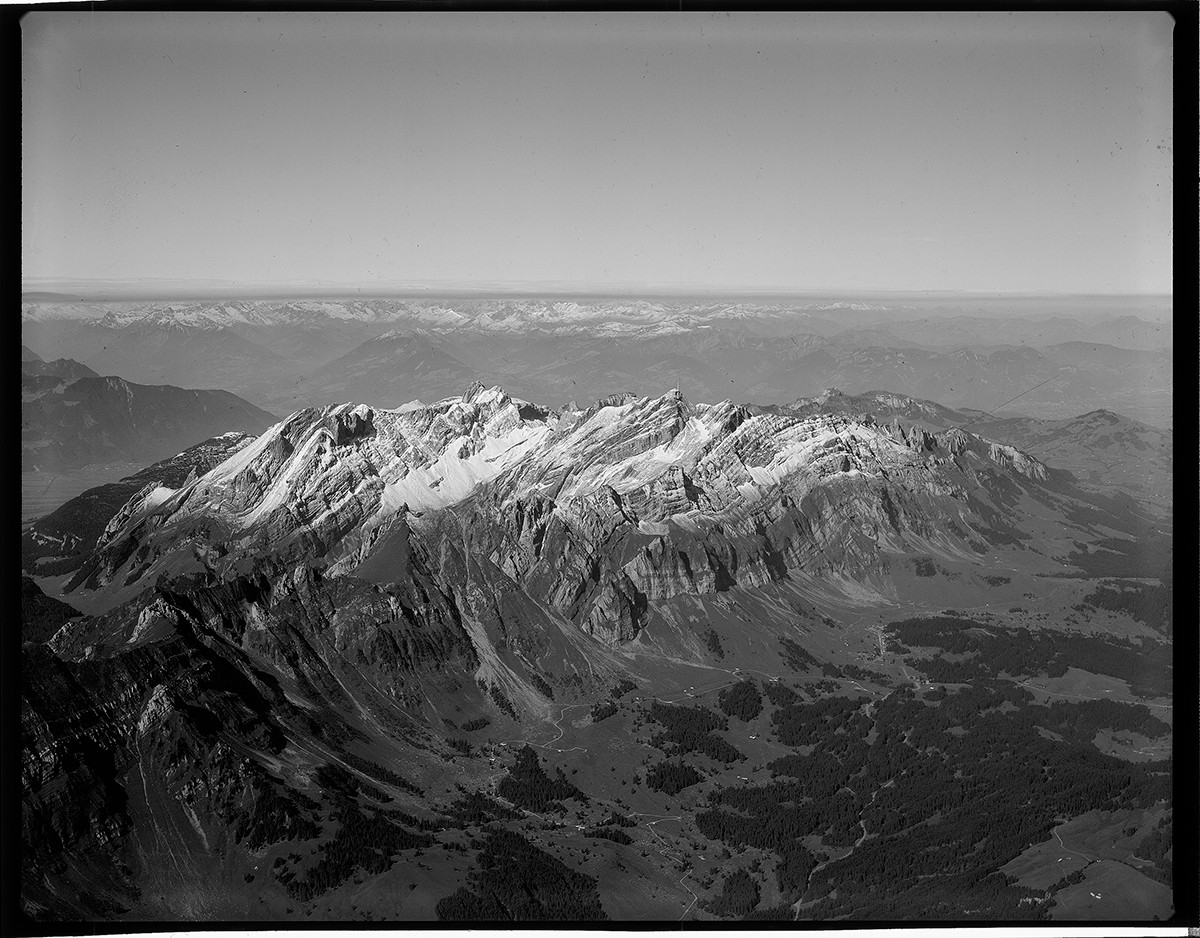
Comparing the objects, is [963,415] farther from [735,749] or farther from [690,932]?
[690,932]

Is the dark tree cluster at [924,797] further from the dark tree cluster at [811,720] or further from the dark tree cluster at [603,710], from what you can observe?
the dark tree cluster at [603,710]

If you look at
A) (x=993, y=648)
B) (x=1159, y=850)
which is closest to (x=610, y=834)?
(x=1159, y=850)

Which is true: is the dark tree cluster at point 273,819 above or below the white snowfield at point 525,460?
below

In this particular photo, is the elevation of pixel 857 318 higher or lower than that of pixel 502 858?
higher

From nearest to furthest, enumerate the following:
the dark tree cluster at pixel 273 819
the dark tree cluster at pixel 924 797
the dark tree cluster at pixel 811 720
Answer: the dark tree cluster at pixel 273 819 < the dark tree cluster at pixel 924 797 < the dark tree cluster at pixel 811 720

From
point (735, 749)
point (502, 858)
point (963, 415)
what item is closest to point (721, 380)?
point (963, 415)

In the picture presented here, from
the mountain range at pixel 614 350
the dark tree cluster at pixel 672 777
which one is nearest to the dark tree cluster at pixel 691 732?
the dark tree cluster at pixel 672 777

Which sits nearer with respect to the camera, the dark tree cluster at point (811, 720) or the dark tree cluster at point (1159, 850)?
the dark tree cluster at point (1159, 850)

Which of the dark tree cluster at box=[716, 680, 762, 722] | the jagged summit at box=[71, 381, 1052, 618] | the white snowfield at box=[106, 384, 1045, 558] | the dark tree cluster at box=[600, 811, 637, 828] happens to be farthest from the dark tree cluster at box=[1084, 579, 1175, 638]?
the dark tree cluster at box=[600, 811, 637, 828]

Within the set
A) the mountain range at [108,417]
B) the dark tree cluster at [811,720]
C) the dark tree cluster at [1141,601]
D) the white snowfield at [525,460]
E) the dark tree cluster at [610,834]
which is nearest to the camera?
the dark tree cluster at [1141,601]
